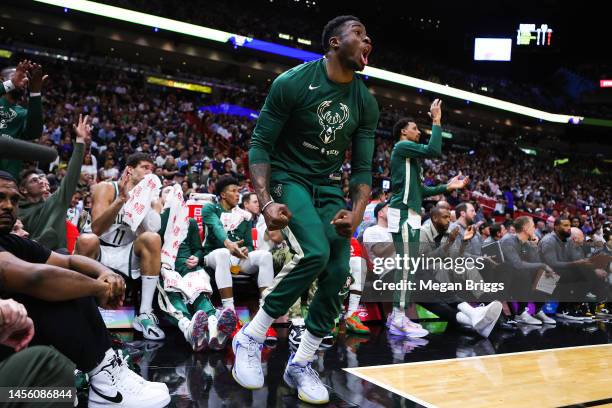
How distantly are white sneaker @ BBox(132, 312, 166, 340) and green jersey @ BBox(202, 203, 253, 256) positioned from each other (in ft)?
2.35

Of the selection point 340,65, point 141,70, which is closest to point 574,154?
point 141,70

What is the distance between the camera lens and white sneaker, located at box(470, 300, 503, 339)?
460cm

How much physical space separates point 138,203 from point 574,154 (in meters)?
32.6

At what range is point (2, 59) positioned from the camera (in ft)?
55.5

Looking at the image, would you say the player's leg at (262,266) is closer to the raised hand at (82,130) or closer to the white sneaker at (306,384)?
the white sneaker at (306,384)

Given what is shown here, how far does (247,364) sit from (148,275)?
143cm

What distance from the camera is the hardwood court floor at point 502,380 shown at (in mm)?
2689

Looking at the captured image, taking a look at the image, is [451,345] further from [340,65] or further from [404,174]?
[340,65]

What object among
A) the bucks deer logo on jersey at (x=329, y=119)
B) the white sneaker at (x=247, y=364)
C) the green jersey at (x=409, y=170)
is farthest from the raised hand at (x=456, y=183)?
the white sneaker at (x=247, y=364)

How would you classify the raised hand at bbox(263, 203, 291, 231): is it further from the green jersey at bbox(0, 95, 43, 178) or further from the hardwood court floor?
the green jersey at bbox(0, 95, 43, 178)

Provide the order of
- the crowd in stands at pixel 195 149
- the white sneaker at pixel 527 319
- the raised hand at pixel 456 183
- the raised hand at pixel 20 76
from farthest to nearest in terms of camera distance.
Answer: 1. the crowd in stands at pixel 195 149
2. the white sneaker at pixel 527 319
3. the raised hand at pixel 456 183
4. the raised hand at pixel 20 76

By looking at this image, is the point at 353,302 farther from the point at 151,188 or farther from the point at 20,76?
the point at 20,76

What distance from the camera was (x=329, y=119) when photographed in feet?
8.52

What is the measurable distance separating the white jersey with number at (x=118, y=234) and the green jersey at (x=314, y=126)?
1616mm
